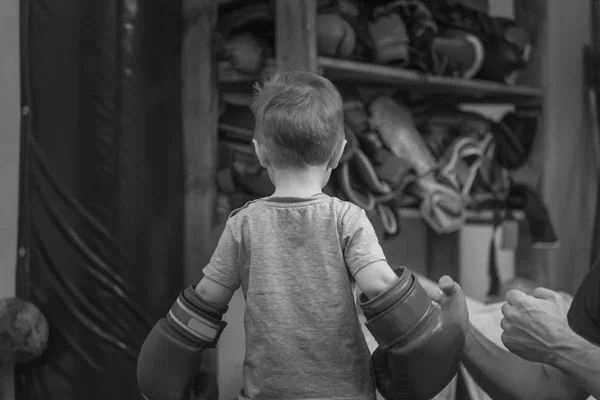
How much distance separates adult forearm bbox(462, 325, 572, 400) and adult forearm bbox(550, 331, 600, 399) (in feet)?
0.28

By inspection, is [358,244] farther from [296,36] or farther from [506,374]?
[296,36]

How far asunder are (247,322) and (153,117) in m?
0.84

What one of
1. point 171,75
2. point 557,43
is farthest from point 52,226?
point 557,43

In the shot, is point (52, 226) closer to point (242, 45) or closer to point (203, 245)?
point (203, 245)

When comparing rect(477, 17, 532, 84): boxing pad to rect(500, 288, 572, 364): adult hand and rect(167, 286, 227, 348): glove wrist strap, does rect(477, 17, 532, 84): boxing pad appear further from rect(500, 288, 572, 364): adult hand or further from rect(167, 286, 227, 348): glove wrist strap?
rect(167, 286, 227, 348): glove wrist strap

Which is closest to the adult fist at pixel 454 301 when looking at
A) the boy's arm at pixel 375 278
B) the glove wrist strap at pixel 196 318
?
the boy's arm at pixel 375 278

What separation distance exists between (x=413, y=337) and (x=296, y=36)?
112cm

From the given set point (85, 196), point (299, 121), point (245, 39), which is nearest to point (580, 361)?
point (299, 121)

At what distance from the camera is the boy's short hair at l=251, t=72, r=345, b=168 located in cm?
117

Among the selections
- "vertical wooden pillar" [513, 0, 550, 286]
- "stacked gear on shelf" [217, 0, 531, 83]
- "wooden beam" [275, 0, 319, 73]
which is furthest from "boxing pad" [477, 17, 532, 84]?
"wooden beam" [275, 0, 319, 73]

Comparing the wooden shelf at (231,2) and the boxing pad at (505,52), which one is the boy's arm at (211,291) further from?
the boxing pad at (505,52)

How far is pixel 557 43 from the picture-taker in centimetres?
308

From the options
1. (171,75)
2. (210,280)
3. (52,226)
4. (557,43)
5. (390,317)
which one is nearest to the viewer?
(390,317)

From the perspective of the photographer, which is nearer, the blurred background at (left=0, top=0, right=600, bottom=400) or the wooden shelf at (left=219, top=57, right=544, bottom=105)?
the blurred background at (left=0, top=0, right=600, bottom=400)
